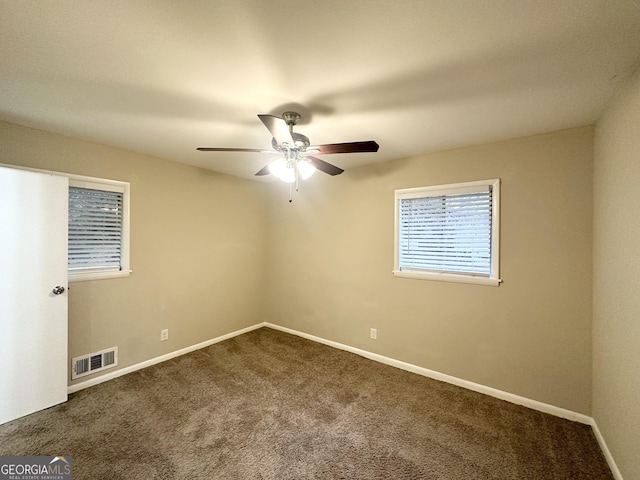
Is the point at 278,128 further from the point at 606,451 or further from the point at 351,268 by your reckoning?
the point at 606,451

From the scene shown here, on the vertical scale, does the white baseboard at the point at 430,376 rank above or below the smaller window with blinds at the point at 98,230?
below

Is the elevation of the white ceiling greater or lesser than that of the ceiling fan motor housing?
greater

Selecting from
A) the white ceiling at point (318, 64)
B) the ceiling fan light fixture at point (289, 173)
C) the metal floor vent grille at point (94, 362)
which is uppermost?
the white ceiling at point (318, 64)

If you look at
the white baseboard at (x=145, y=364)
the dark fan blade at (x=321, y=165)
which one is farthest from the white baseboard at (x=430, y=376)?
the dark fan blade at (x=321, y=165)

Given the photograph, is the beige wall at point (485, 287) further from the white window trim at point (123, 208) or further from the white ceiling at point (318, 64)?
the white window trim at point (123, 208)

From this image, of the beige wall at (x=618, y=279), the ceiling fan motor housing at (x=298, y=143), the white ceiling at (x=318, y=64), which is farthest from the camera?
the ceiling fan motor housing at (x=298, y=143)

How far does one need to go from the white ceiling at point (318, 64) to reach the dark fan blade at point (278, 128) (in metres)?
0.25

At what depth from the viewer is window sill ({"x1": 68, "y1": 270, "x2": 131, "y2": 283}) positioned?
2.38 meters

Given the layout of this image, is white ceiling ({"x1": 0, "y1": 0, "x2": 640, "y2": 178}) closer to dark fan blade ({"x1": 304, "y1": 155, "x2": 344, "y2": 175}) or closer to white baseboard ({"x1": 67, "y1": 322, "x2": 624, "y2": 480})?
dark fan blade ({"x1": 304, "y1": 155, "x2": 344, "y2": 175})

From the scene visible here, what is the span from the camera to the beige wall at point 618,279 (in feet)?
4.65

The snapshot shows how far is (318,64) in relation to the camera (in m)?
1.39

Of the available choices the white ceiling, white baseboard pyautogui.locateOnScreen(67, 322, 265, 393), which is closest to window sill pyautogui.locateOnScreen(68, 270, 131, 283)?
white baseboard pyautogui.locateOnScreen(67, 322, 265, 393)

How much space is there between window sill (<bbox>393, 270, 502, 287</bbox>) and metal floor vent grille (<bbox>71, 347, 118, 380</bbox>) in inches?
121

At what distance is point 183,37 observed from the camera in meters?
1.21
